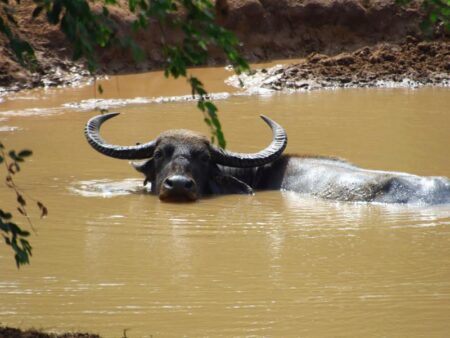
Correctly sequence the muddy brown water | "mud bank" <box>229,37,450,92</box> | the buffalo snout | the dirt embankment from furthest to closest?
1. the dirt embankment
2. "mud bank" <box>229,37,450,92</box>
3. the buffalo snout
4. the muddy brown water

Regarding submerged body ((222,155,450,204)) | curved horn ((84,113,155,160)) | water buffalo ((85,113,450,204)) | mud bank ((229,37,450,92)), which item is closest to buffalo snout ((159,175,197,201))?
water buffalo ((85,113,450,204))

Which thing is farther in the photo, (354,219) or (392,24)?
(392,24)

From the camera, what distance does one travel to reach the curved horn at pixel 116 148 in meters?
11.6

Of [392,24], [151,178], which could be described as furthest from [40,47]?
[151,178]

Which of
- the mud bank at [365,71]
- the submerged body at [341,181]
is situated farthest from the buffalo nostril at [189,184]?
the mud bank at [365,71]

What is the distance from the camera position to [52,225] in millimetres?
9625

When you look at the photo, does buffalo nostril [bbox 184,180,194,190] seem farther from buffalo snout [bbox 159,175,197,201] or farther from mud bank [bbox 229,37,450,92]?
mud bank [bbox 229,37,450,92]

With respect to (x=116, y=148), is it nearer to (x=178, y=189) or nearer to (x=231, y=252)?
(x=178, y=189)

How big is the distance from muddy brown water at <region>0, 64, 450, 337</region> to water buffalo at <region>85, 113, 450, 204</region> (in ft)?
0.62

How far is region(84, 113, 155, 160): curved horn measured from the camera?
11587mm

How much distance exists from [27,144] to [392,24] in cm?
1146

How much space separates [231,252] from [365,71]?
40.2ft

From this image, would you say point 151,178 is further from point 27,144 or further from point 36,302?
point 36,302

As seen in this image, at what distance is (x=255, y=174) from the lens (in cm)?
1184
